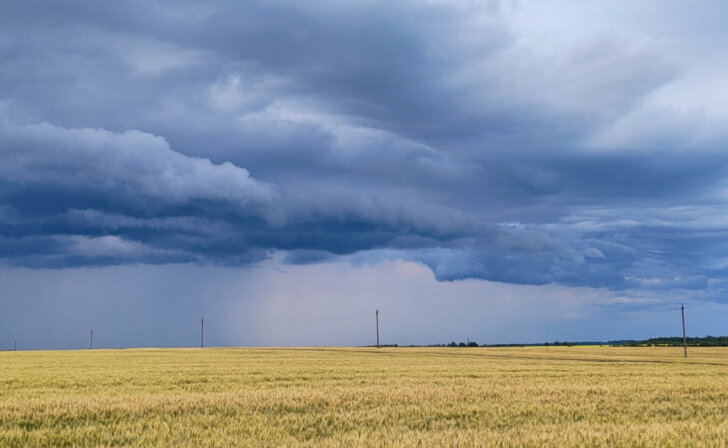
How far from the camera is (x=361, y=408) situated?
15492mm

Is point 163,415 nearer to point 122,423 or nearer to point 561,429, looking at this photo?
point 122,423

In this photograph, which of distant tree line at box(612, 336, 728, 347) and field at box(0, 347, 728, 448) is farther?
distant tree line at box(612, 336, 728, 347)

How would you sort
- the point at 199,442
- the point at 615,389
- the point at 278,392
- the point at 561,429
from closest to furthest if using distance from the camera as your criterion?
the point at 199,442, the point at 561,429, the point at 278,392, the point at 615,389

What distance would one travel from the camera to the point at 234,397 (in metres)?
18.0

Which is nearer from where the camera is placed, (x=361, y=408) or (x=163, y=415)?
(x=163, y=415)

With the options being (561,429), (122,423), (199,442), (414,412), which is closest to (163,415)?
(122,423)

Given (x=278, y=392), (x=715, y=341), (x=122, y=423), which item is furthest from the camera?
(x=715, y=341)

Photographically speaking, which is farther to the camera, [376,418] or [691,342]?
[691,342]

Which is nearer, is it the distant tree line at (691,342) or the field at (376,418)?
the field at (376,418)

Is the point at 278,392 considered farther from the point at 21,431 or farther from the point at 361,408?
the point at 21,431

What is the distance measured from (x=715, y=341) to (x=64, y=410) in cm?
17902

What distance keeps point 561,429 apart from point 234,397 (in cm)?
980

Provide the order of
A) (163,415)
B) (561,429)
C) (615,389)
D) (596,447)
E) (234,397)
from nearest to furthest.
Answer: (596,447)
(561,429)
(163,415)
(234,397)
(615,389)

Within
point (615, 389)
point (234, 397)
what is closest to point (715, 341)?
point (615, 389)
